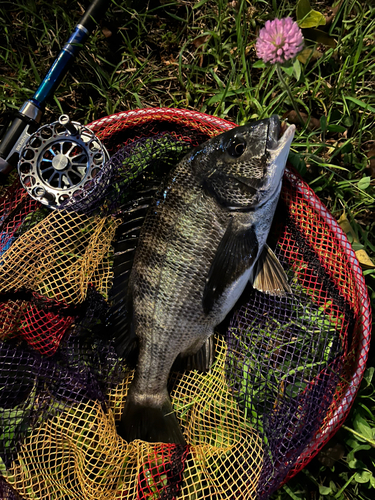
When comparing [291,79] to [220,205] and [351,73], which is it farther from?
[220,205]

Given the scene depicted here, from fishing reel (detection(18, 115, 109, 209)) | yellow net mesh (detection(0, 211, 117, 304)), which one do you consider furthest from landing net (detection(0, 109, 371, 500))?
fishing reel (detection(18, 115, 109, 209))

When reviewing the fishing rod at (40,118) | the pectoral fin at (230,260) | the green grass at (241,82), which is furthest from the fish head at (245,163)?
the fishing rod at (40,118)

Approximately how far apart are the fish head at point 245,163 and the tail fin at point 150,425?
1380 millimetres

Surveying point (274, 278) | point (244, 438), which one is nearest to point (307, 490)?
point (244, 438)

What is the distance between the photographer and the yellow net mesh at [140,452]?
2432mm

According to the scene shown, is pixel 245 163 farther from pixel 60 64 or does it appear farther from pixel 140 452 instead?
pixel 140 452

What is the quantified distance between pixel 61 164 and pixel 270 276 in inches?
60.1

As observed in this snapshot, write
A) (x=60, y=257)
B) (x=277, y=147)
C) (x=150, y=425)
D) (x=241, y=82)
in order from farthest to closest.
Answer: (x=241, y=82) → (x=60, y=257) → (x=150, y=425) → (x=277, y=147)

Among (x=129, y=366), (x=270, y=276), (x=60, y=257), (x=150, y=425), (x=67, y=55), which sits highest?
(x=67, y=55)

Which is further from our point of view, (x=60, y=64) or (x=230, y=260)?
(x=60, y=64)

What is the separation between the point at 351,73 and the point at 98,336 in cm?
257

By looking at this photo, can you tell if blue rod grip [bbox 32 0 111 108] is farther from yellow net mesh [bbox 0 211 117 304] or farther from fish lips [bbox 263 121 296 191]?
fish lips [bbox 263 121 296 191]

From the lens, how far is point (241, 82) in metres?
2.92

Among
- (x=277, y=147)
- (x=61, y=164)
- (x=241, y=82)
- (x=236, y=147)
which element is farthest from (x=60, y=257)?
(x=241, y=82)
